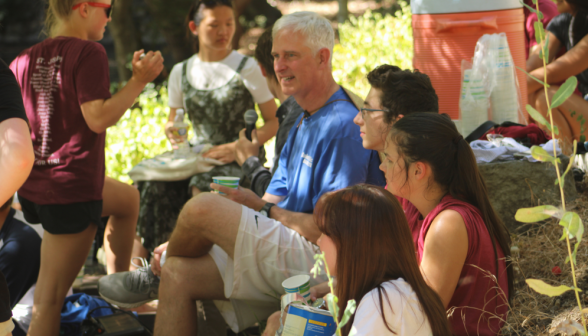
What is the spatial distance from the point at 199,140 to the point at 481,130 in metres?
2.09

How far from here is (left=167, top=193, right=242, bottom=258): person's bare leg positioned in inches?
102

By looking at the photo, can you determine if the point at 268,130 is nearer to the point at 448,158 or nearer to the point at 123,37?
the point at 448,158

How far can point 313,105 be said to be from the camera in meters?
3.11

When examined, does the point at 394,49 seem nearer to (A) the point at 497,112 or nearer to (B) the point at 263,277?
(A) the point at 497,112

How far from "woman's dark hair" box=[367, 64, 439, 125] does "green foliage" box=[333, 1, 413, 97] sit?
4091mm

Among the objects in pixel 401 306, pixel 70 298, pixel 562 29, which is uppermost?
pixel 562 29

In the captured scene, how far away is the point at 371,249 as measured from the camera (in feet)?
5.62

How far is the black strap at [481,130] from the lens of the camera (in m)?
3.22

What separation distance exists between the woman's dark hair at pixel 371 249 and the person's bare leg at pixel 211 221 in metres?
0.92

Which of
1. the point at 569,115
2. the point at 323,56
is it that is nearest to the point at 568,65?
the point at 569,115

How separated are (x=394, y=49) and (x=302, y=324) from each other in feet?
21.7

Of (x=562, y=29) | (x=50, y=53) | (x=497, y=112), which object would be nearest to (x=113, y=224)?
(x=50, y=53)

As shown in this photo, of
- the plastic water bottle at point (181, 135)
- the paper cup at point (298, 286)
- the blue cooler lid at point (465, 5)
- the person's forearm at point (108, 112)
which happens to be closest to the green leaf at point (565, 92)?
the paper cup at point (298, 286)

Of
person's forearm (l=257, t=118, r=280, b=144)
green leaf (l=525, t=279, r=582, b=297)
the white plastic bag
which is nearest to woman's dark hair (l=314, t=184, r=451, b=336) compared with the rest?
green leaf (l=525, t=279, r=582, b=297)
